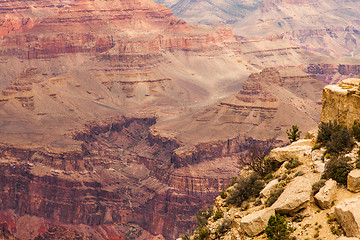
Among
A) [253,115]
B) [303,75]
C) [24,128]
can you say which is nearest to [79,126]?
[24,128]

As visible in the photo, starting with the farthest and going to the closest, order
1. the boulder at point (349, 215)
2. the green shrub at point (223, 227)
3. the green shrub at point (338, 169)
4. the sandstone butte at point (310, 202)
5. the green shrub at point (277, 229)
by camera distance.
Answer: the green shrub at point (223, 227), the green shrub at point (338, 169), the green shrub at point (277, 229), the sandstone butte at point (310, 202), the boulder at point (349, 215)

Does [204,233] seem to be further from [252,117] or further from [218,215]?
[252,117]

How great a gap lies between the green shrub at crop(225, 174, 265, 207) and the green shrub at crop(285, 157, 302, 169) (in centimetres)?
152

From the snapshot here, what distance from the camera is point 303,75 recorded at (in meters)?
185

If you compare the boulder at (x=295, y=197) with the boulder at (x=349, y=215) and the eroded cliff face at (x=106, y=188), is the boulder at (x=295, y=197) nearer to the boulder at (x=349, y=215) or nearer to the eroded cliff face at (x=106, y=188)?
the boulder at (x=349, y=215)

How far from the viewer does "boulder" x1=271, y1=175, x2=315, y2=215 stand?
22875 mm

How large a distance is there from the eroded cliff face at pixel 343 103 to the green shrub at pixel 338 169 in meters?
3.94

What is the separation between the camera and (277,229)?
70.5 feet

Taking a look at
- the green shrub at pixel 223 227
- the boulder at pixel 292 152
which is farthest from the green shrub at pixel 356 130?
the green shrub at pixel 223 227

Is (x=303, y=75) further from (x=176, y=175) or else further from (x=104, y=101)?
(x=176, y=175)

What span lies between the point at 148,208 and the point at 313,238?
3451 inches

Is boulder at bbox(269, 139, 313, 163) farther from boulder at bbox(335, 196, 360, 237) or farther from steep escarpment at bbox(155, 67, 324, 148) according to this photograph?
steep escarpment at bbox(155, 67, 324, 148)

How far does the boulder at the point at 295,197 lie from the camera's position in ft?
75.0

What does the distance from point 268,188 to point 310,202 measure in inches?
122
